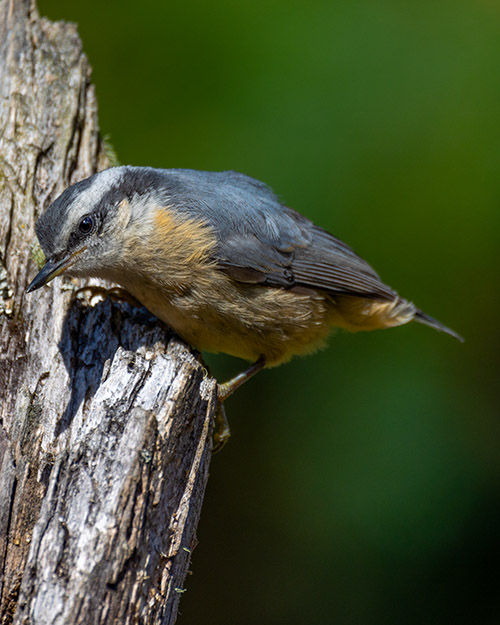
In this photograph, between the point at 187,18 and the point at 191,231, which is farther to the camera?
the point at 187,18

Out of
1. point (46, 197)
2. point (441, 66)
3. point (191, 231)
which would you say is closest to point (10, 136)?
point (46, 197)

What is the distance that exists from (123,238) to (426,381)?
1663 mm

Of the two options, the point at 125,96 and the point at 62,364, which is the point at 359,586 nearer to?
the point at 62,364

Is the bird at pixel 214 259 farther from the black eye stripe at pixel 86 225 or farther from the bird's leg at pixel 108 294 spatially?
the bird's leg at pixel 108 294

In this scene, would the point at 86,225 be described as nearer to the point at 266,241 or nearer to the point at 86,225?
the point at 86,225

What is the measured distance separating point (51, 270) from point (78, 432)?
0.74m

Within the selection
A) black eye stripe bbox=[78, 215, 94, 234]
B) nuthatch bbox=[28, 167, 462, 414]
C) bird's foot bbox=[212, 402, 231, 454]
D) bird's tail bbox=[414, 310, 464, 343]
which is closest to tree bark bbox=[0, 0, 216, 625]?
nuthatch bbox=[28, 167, 462, 414]

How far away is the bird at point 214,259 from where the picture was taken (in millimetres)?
2773

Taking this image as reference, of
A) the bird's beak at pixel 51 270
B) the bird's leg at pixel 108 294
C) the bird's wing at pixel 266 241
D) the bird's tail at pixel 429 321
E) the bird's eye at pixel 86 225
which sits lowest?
the bird's beak at pixel 51 270

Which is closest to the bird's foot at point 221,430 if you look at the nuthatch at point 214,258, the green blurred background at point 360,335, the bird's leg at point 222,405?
the bird's leg at point 222,405

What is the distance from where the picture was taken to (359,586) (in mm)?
3420

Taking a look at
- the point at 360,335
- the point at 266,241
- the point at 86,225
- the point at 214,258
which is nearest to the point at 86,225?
the point at 86,225

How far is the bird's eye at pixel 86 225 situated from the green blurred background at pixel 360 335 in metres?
1.01

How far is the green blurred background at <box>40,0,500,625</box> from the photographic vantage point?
337cm
